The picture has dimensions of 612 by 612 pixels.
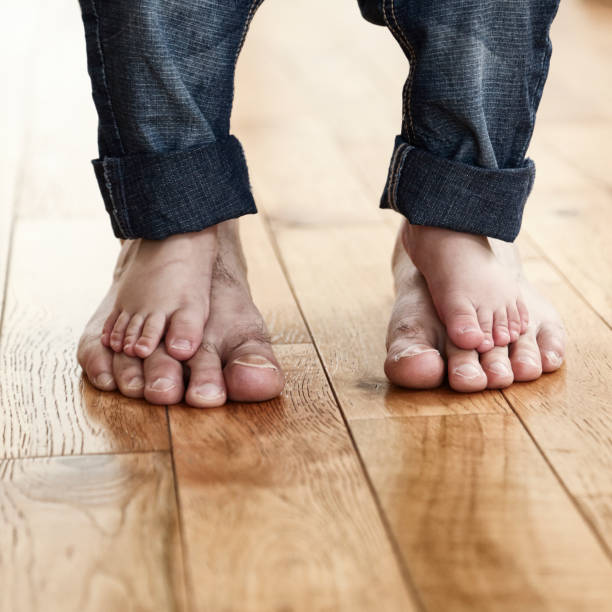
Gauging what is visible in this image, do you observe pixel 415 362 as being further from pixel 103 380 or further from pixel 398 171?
pixel 103 380

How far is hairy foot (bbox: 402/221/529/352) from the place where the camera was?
99 centimetres

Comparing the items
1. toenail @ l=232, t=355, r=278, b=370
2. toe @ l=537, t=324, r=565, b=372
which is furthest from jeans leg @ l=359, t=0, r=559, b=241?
toenail @ l=232, t=355, r=278, b=370

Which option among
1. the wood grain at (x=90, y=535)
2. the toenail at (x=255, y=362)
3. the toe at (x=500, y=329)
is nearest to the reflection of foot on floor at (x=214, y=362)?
the toenail at (x=255, y=362)

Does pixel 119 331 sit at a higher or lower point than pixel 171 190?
lower

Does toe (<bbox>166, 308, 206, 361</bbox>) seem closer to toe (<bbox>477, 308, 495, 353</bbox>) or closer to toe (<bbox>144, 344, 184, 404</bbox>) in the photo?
toe (<bbox>144, 344, 184, 404</bbox>)

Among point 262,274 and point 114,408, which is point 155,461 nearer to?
point 114,408

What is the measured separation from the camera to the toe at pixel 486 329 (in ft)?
3.24

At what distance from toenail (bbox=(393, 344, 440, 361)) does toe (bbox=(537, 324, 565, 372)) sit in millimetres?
118

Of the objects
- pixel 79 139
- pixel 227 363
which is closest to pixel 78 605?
pixel 227 363

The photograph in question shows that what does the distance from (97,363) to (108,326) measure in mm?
44

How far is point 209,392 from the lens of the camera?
0.94m

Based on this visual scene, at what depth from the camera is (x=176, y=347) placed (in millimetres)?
968

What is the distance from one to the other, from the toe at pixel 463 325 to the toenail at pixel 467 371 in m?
0.02

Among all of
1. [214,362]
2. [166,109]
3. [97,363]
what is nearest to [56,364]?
[97,363]
